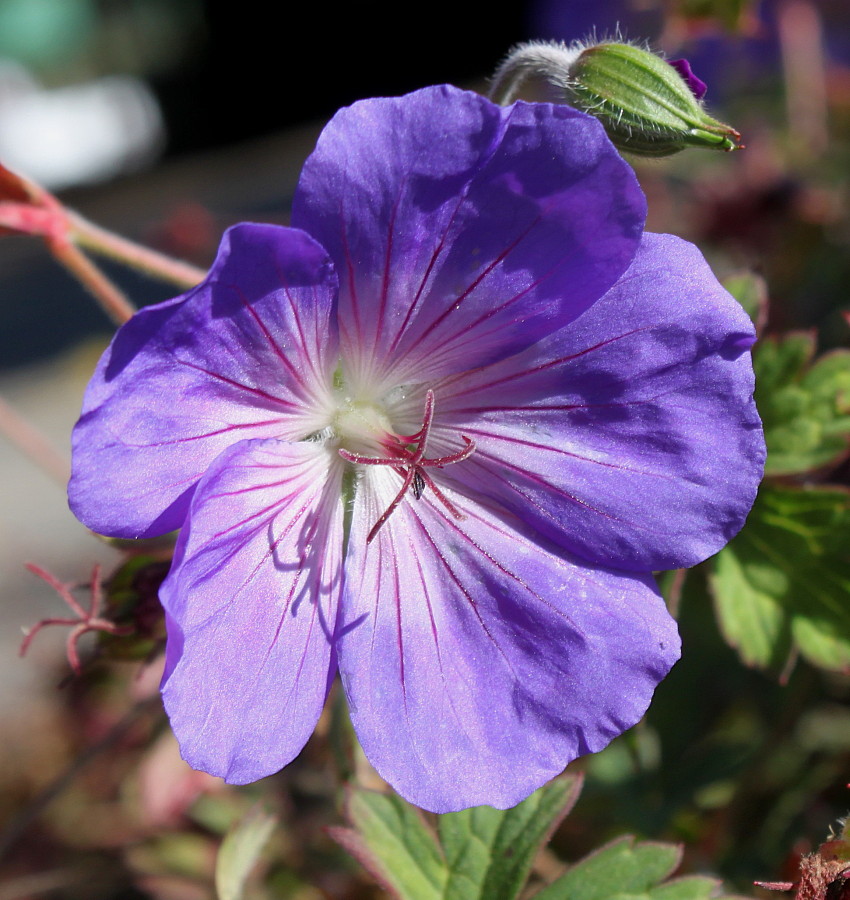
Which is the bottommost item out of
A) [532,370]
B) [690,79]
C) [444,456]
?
[444,456]

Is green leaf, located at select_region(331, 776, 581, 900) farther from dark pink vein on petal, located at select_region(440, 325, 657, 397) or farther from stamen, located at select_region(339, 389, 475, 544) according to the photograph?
dark pink vein on petal, located at select_region(440, 325, 657, 397)

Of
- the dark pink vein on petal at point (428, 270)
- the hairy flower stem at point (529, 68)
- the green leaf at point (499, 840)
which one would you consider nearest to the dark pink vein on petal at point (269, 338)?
the dark pink vein on petal at point (428, 270)

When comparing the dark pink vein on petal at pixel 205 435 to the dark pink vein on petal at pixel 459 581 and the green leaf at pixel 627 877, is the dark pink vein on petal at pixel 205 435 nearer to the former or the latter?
the dark pink vein on petal at pixel 459 581

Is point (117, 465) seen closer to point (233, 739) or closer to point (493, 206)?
point (233, 739)

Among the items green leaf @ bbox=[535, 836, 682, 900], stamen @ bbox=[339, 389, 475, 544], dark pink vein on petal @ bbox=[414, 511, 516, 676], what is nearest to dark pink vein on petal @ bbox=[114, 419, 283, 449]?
stamen @ bbox=[339, 389, 475, 544]

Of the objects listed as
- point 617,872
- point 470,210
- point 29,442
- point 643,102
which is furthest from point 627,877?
point 29,442

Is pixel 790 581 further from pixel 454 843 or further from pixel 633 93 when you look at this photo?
pixel 633 93
